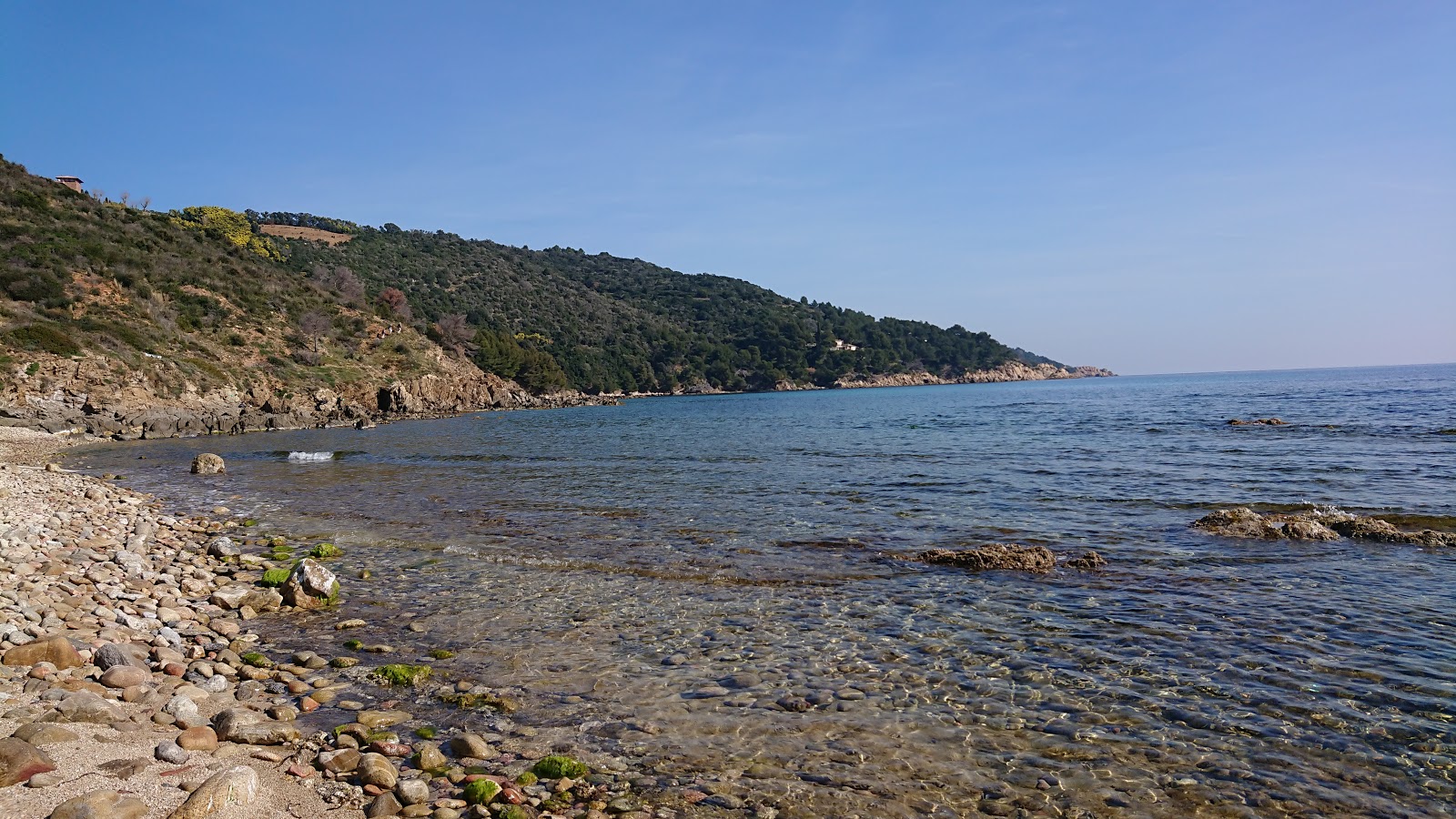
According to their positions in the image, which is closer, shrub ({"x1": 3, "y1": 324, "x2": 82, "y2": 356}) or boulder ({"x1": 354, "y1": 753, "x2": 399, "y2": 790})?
boulder ({"x1": 354, "y1": 753, "x2": 399, "y2": 790})

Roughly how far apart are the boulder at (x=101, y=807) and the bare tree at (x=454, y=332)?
97.6m

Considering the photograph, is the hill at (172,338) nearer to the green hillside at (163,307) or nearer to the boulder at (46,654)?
the green hillside at (163,307)

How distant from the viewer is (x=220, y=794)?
4.53 metres

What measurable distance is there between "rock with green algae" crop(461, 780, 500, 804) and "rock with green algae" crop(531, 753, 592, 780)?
0.44 meters

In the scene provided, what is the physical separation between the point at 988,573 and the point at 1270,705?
5089 mm

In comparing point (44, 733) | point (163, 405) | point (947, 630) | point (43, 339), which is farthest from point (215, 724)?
point (43, 339)

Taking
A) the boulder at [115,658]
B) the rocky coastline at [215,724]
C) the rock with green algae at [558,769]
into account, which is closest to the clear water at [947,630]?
the rock with green algae at [558,769]

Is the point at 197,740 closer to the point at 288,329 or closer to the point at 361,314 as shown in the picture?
the point at 288,329

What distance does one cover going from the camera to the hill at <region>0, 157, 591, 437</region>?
142ft

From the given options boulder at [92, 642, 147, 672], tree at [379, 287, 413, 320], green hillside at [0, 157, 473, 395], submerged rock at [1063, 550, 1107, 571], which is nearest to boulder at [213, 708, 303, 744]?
boulder at [92, 642, 147, 672]

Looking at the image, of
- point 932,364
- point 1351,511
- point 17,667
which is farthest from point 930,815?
point 932,364

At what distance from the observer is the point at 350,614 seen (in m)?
10.0

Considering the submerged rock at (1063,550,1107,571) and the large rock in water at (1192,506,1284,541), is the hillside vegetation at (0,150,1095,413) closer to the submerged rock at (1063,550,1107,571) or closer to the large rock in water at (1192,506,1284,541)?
the submerged rock at (1063,550,1107,571)

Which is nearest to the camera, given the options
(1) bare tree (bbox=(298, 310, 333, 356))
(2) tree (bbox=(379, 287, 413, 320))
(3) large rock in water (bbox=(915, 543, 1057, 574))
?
(3) large rock in water (bbox=(915, 543, 1057, 574))
